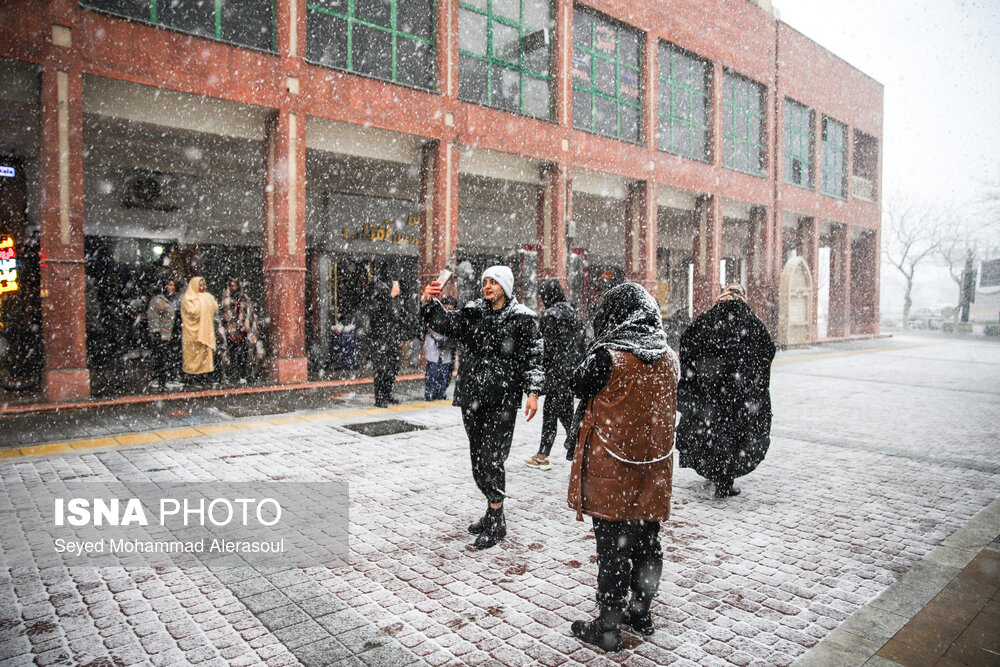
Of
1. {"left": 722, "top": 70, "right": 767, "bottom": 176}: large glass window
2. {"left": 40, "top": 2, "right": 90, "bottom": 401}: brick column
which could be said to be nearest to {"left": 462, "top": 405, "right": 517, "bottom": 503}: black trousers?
{"left": 40, "top": 2, "right": 90, "bottom": 401}: brick column

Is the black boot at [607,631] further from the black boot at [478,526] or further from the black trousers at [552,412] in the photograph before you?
the black trousers at [552,412]

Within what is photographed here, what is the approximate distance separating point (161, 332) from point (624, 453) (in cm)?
1054

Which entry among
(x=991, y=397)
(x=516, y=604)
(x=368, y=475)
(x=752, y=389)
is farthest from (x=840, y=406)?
(x=516, y=604)

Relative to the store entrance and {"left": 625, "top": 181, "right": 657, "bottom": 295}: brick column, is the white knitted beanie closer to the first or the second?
the store entrance

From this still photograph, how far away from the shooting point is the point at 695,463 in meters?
5.49

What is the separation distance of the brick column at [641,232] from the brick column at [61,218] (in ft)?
48.2

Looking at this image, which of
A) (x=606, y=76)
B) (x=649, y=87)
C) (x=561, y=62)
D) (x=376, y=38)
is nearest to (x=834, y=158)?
(x=649, y=87)

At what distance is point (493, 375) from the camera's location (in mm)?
4090

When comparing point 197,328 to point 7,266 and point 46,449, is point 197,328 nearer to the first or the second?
point 7,266

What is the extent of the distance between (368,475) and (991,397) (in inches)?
460

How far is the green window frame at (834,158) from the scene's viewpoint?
28.4 metres

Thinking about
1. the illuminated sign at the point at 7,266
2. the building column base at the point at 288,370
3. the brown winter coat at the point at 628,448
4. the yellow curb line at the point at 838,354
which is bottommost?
the yellow curb line at the point at 838,354

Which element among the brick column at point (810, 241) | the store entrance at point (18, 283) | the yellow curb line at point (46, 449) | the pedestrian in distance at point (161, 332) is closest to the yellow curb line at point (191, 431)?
the yellow curb line at point (46, 449)

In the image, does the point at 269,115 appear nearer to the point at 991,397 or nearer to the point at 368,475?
the point at 368,475
